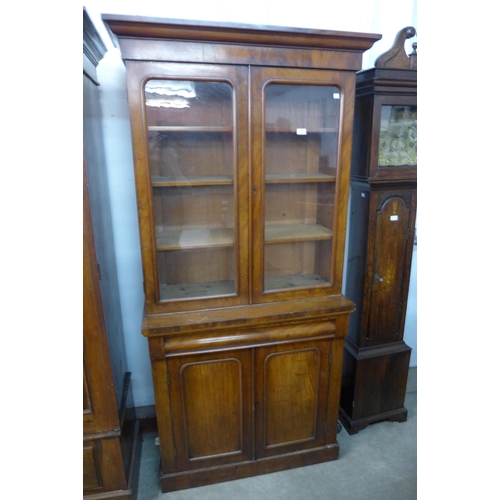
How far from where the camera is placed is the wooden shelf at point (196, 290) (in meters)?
1.46

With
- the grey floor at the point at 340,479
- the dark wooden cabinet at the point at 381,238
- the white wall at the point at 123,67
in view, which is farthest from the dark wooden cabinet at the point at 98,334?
the dark wooden cabinet at the point at 381,238

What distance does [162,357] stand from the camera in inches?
55.2

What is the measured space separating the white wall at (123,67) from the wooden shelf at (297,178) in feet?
2.23

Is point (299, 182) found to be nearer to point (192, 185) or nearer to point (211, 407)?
point (192, 185)

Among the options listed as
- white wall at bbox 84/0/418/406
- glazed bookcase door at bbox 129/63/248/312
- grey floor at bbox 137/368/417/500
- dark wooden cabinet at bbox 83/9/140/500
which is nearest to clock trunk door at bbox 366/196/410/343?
grey floor at bbox 137/368/417/500

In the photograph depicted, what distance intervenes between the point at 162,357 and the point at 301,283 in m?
0.66

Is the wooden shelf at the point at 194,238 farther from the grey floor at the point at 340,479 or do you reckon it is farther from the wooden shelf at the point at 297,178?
the grey floor at the point at 340,479

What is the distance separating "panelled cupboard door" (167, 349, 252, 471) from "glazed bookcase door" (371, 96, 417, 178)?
1034 mm

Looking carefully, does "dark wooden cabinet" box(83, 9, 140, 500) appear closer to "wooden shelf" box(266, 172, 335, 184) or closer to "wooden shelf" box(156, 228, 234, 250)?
"wooden shelf" box(156, 228, 234, 250)

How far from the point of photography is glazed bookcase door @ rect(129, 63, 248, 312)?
4.11 ft

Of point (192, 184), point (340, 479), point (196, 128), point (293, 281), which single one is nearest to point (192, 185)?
point (192, 184)

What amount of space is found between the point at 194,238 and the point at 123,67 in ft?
2.70
